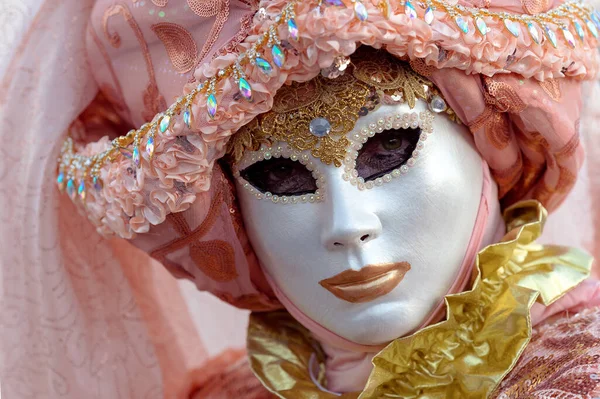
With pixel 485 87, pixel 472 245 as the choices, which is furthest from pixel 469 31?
pixel 472 245

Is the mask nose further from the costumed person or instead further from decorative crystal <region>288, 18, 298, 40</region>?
decorative crystal <region>288, 18, 298, 40</region>

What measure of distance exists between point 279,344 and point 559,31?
2.31ft

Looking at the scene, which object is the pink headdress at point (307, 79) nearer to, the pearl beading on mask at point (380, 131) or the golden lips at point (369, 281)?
the pearl beading on mask at point (380, 131)

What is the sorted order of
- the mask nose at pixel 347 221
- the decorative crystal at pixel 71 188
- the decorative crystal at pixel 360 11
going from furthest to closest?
the decorative crystal at pixel 71 188, the mask nose at pixel 347 221, the decorative crystal at pixel 360 11

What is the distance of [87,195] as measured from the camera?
1.23 metres

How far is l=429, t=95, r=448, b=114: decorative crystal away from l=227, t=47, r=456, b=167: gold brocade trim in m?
0.02

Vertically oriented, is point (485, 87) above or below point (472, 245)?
above

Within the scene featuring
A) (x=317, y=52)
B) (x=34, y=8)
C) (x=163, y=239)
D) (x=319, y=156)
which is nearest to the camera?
(x=317, y=52)

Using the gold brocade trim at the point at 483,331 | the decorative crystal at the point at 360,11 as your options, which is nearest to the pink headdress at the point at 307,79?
the decorative crystal at the point at 360,11

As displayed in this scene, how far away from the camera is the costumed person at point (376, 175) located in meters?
1.01

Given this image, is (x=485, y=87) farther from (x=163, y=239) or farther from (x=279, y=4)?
(x=163, y=239)

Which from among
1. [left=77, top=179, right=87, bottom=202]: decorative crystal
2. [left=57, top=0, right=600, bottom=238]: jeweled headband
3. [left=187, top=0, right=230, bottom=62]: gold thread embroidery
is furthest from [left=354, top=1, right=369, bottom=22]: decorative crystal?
[left=77, top=179, right=87, bottom=202]: decorative crystal

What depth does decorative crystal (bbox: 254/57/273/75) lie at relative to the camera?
972 mm

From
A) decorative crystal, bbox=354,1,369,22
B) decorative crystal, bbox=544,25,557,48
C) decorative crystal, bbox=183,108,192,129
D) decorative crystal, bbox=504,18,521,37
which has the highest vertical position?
decorative crystal, bbox=354,1,369,22
